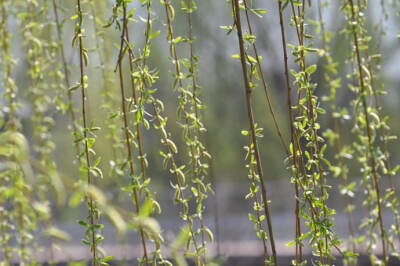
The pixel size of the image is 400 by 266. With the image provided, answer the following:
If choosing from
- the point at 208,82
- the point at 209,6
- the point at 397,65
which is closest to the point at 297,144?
the point at 397,65

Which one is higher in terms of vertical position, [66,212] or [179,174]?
[66,212]

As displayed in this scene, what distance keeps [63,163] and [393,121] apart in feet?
18.3

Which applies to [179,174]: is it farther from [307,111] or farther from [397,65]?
[397,65]

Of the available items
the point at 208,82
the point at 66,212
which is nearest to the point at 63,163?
the point at 66,212

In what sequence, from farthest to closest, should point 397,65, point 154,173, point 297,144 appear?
point 154,173, point 397,65, point 297,144

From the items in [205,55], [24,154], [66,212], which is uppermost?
[205,55]

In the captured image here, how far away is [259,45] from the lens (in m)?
9.66

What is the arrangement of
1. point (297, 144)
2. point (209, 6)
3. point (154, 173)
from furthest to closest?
point (154, 173) → point (209, 6) → point (297, 144)

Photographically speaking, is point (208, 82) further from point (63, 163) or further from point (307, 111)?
point (307, 111)

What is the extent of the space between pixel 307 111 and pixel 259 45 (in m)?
8.73

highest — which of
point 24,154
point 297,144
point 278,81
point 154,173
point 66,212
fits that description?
point 278,81

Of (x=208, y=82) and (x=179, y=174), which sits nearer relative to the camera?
(x=179, y=174)

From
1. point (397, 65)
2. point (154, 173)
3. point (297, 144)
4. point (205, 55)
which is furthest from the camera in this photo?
point (154, 173)

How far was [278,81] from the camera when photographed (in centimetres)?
973
